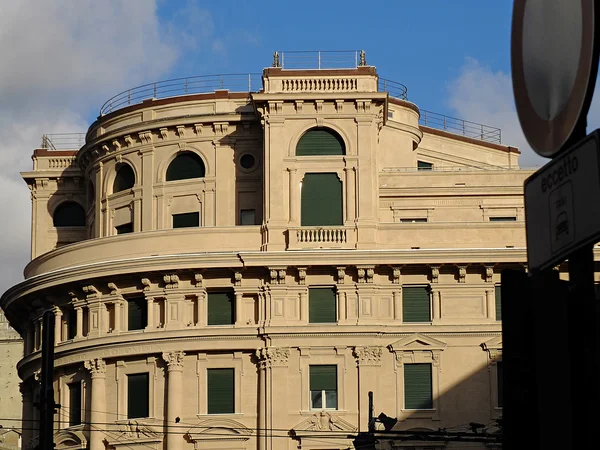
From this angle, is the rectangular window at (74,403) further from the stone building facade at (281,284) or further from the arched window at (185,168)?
the arched window at (185,168)

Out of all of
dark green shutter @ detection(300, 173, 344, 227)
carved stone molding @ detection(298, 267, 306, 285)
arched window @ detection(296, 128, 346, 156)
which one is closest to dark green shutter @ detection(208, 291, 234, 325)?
carved stone molding @ detection(298, 267, 306, 285)

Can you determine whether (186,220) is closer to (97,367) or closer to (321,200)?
(321,200)

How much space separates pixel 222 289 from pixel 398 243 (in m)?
7.06

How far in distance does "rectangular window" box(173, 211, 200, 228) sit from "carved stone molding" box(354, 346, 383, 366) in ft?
29.9

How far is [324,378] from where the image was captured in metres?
52.8

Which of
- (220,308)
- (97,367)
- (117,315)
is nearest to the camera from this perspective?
(220,308)

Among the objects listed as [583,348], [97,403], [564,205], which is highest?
[97,403]

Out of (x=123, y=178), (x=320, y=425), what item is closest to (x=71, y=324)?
(x=123, y=178)

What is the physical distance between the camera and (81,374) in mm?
56250

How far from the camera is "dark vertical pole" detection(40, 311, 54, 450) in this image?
14.2 metres

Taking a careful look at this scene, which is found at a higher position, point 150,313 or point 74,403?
point 150,313

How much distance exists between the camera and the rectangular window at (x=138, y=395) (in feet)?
178

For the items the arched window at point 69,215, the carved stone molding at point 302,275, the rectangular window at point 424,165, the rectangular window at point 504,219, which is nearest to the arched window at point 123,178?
the arched window at point 69,215

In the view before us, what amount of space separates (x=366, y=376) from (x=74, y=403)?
12.4 m
